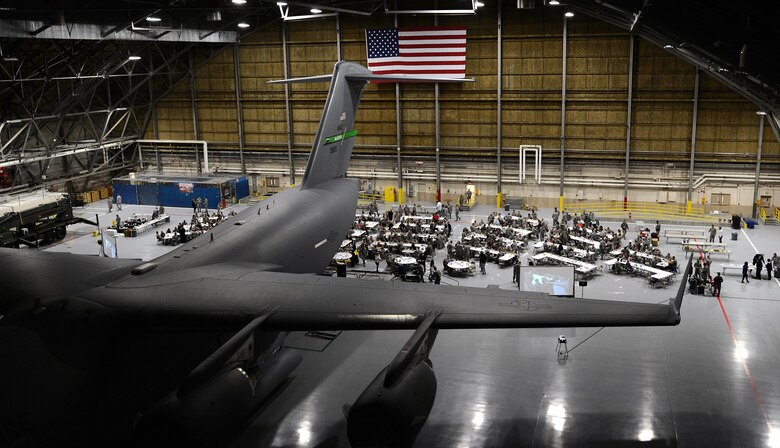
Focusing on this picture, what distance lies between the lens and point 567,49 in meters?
48.1

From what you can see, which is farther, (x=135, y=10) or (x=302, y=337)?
(x=135, y=10)

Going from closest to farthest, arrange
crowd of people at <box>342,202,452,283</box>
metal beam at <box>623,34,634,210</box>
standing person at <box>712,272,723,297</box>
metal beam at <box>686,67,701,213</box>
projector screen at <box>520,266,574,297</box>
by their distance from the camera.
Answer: projector screen at <box>520,266,574,297</box>, standing person at <box>712,272,723,297</box>, crowd of people at <box>342,202,452,283</box>, metal beam at <box>686,67,701,213</box>, metal beam at <box>623,34,634,210</box>

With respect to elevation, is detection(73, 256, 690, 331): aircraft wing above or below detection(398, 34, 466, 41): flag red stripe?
below

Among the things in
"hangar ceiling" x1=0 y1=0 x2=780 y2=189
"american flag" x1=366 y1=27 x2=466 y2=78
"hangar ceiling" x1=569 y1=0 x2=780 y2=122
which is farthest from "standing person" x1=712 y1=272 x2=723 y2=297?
"american flag" x1=366 y1=27 x2=466 y2=78

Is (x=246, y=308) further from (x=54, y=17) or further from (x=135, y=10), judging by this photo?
(x=135, y=10)

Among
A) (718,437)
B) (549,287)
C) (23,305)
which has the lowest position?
(718,437)

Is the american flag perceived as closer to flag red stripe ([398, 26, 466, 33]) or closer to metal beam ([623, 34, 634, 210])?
flag red stripe ([398, 26, 466, 33])

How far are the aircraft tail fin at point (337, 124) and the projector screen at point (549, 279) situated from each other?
902cm

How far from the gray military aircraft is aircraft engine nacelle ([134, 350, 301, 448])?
0.02m

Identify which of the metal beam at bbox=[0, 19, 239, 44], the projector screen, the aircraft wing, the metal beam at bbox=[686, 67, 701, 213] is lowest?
the projector screen

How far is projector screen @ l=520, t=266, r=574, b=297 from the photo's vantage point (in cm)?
2719

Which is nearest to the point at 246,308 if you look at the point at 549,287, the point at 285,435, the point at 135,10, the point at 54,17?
the point at 285,435

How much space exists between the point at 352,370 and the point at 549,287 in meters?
10.3

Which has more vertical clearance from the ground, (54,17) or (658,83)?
(54,17)
